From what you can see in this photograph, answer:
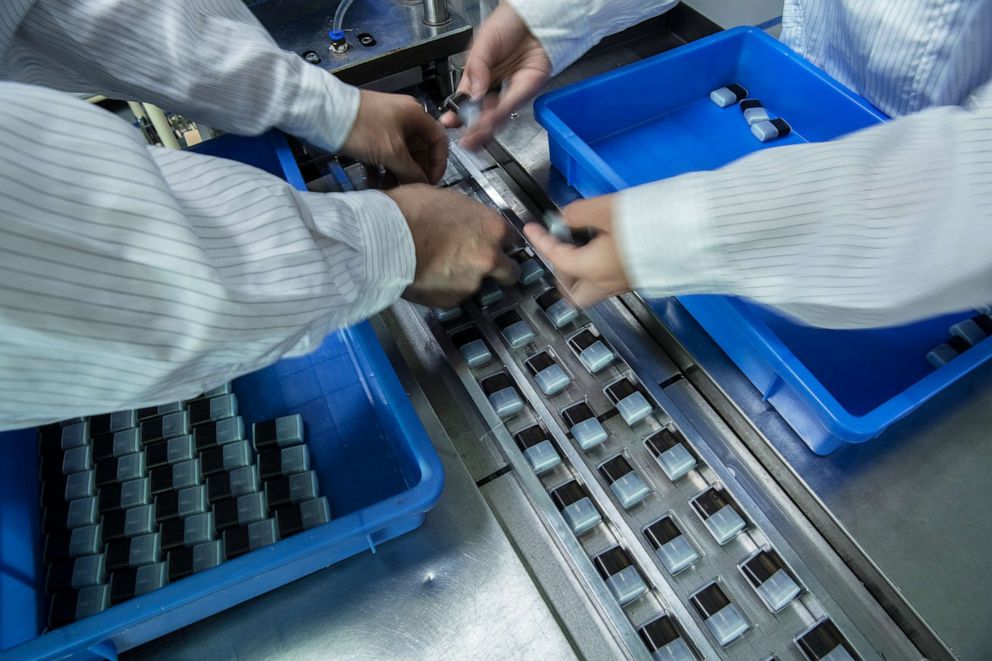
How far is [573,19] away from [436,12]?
0.25m

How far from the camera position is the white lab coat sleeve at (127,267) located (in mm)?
433

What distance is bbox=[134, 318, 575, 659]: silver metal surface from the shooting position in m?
0.62

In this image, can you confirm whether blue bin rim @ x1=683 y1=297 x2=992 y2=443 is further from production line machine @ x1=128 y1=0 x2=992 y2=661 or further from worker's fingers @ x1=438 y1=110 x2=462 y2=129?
worker's fingers @ x1=438 y1=110 x2=462 y2=129

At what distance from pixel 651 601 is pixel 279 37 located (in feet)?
3.70

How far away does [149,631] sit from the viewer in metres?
0.59

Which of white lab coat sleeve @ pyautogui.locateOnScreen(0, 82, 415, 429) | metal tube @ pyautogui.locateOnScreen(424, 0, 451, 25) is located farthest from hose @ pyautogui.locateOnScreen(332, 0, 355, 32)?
white lab coat sleeve @ pyautogui.locateOnScreen(0, 82, 415, 429)

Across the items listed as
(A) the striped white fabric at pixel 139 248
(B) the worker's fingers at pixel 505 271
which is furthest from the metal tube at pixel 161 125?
(B) the worker's fingers at pixel 505 271

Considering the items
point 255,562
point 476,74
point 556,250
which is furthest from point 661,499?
point 476,74

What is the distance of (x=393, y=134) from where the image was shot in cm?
87

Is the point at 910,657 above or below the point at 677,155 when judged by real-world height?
below

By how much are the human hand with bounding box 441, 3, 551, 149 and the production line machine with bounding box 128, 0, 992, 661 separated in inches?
11.2

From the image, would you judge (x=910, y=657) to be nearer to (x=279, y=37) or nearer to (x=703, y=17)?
(x=703, y=17)

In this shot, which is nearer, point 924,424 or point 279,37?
point 924,424

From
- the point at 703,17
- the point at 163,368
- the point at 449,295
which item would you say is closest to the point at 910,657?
the point at 449,295
